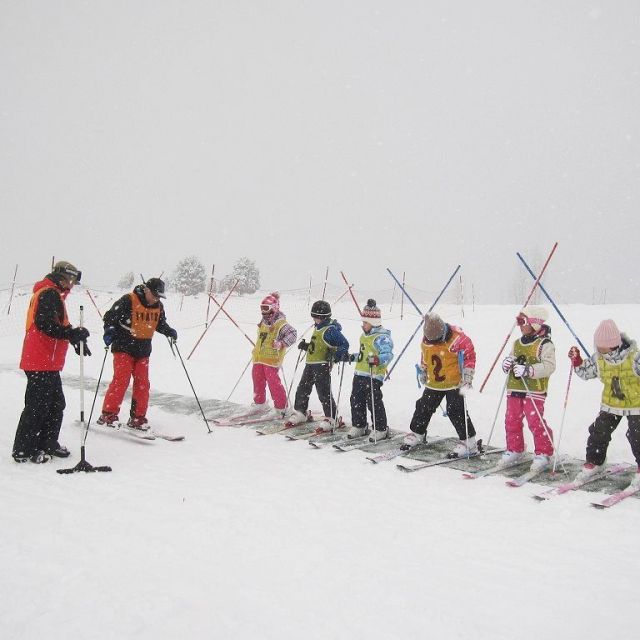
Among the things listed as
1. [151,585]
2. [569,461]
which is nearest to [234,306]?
[569,461]

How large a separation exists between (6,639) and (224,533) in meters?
1.47

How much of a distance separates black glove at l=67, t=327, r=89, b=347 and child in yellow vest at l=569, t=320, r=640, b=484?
5.04 meters

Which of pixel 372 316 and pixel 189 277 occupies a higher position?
pixel 189 277

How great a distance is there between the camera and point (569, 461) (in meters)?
5.32

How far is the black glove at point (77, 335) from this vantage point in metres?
4.96

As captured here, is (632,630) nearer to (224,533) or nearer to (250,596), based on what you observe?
(250,596)

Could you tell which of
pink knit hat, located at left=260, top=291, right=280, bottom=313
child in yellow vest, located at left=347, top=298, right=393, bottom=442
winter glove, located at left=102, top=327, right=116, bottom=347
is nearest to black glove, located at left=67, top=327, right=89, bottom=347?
winter glove, located at left=102, top=327, right=116, bottom=347

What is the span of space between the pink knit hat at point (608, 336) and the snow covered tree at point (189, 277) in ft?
101

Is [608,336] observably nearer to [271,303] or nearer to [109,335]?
[271,303]

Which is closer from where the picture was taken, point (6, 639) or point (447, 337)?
point (6, 639)

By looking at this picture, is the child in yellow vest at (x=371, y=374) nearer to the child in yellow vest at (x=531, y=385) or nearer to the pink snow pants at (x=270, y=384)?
the pink snow pants at (x=270, y=384)

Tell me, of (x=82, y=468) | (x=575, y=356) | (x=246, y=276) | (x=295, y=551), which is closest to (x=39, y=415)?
(x=82, y=468)

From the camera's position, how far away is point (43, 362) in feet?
16.6

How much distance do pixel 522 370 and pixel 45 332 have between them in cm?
506
